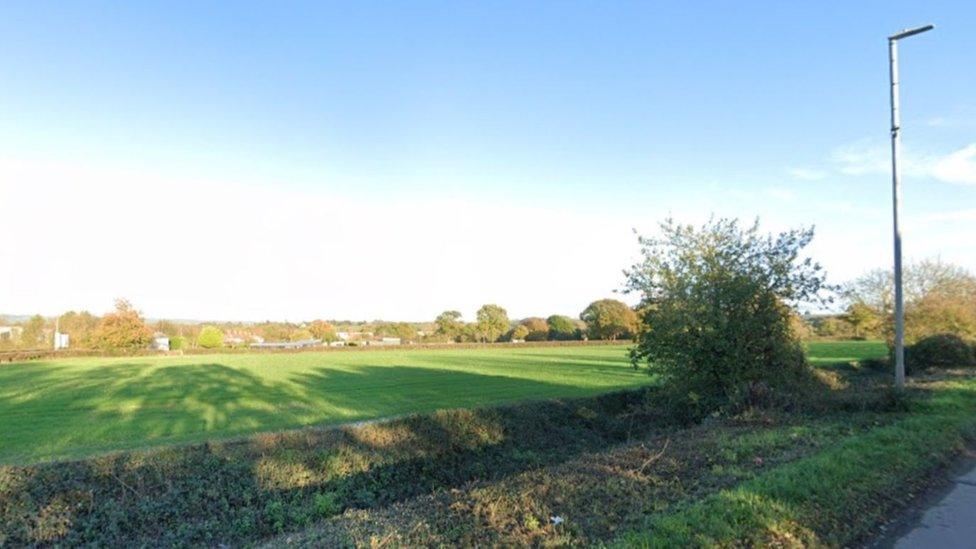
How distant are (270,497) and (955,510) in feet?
34.0

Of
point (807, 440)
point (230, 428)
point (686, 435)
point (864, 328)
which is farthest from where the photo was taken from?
point (864, 328)

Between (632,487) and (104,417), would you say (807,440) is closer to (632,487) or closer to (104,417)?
(632,487)

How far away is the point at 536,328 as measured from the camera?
117 metres

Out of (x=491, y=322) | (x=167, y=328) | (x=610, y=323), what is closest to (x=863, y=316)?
(x=610, y=323)

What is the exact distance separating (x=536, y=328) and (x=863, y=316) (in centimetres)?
8841

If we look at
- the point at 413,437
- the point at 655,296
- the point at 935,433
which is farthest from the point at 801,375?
the point at 413,437

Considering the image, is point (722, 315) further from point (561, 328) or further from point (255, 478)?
point (561, 328)

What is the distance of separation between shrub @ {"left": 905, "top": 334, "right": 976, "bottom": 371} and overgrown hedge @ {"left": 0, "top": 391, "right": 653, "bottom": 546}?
2042 cm

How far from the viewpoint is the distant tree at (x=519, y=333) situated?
11372 cm

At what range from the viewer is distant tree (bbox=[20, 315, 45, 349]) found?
9113cm

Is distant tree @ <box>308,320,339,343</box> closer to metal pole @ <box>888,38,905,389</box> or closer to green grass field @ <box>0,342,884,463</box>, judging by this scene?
green grass field @ <box>0,342,884,463</box>

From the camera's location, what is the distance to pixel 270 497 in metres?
10.1

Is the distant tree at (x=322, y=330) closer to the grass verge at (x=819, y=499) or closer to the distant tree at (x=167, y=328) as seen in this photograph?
the distant tree at (x=167, y=328)

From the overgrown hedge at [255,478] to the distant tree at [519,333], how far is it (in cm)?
9863
